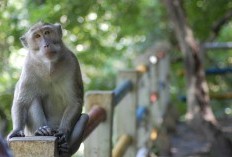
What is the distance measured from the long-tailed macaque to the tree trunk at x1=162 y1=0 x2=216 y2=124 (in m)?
4.28

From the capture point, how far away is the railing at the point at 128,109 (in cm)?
404

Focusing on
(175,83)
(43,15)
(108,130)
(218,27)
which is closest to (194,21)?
(218,27)

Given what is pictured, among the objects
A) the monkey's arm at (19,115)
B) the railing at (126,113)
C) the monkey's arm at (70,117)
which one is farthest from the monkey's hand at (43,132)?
the monkey's arm at (19,115)

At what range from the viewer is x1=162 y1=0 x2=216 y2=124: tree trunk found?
26.7ft

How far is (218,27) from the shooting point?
32.4 feet

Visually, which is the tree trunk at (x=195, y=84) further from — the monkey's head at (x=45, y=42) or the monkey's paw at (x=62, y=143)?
the monkey's paw at (x=62, y=143)

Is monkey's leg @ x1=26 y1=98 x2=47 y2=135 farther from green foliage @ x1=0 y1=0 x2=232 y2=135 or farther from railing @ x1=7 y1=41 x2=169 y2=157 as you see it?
green foliage @ x1=0 y1=0 x2=232 y2=135

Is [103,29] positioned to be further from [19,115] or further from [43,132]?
[43,132]

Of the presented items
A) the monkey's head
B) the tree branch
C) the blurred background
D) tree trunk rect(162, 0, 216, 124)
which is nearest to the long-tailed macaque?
the monkey's head

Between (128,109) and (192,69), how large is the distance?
3215mm

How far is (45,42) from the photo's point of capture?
152 inches

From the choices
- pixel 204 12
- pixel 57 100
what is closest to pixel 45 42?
pixel 57 100

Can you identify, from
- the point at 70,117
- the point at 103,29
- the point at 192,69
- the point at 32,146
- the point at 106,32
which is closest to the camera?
the point at 32,146

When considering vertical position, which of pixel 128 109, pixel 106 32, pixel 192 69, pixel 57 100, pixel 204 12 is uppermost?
pixel 204 12
